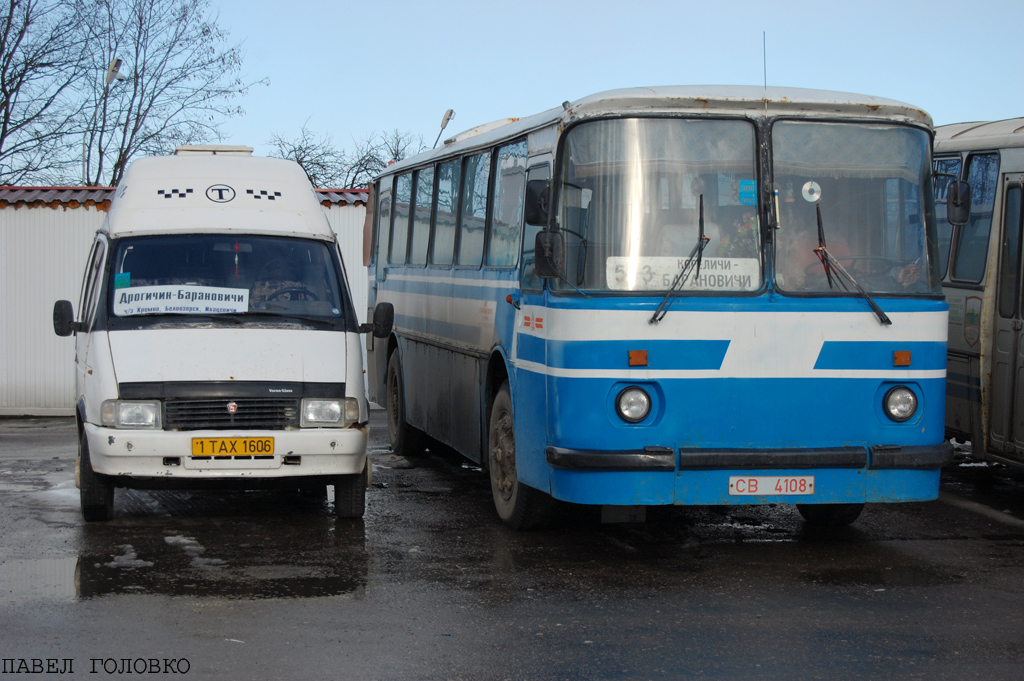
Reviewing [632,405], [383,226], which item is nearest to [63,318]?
[632,405]

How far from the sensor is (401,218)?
13.5 m

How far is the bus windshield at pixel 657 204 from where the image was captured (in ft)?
25.6

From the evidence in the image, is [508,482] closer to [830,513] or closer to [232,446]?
[232,446]

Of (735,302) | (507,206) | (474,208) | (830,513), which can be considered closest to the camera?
(735,302)

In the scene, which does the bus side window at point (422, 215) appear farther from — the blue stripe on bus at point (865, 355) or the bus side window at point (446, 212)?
the blue stripe on bus at point (865, 355)

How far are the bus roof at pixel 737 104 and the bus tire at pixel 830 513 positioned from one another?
2.71 meters

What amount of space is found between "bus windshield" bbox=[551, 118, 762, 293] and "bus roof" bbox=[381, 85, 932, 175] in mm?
78

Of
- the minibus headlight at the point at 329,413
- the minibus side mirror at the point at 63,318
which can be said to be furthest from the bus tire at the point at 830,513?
the minibus side mirror at the point at 63,318

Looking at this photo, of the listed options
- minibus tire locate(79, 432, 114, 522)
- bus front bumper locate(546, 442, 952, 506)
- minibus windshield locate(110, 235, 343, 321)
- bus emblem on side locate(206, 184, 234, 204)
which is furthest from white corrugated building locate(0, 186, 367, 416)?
bus front bumper locate(546, 442, 952, 506)

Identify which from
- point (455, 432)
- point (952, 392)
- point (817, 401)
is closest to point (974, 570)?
point (817, 401)

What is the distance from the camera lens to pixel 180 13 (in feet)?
130

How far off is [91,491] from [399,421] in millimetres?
4787

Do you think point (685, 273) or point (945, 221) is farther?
point (945, 221)

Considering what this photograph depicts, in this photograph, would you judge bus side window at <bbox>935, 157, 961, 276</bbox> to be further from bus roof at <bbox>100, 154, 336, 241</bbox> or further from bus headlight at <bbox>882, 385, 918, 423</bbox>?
bus roof at <bbox>100, 154, 336, 241</bbox>
